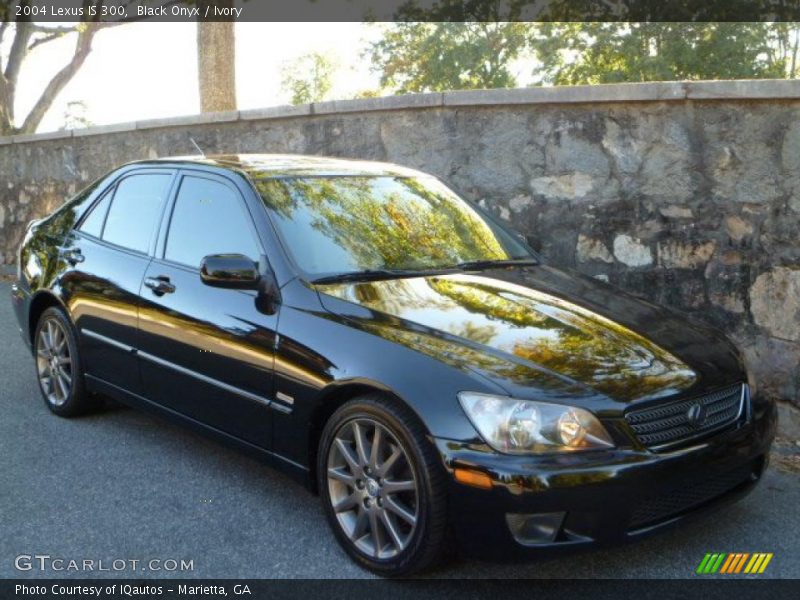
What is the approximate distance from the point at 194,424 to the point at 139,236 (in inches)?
46.6

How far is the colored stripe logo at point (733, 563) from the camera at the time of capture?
11.7 feet

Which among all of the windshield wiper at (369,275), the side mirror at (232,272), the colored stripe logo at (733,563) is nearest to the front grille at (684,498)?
the colored stripe logo at (733,563)

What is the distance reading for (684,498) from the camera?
3.36 metres

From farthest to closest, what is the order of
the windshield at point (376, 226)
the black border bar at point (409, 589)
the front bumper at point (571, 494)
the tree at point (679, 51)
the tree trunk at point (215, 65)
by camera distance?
the tree at point (679, 51), the tree trunk at point (215, 65), the windshield at point (376, 226), the black border bar at point (409, 589), the front bumper at point (571, 494)

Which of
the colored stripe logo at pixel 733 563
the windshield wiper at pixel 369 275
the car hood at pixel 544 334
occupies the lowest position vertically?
the colored stripe logo at pixel 733 563

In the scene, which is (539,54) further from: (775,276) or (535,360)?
(535,360)

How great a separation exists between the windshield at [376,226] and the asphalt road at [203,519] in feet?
3.71

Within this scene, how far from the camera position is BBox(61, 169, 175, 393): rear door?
486 centimetres

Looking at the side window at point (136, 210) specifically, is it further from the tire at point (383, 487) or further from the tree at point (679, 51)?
the tree at point (679, 51)

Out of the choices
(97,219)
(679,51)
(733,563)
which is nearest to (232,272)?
(97,219)

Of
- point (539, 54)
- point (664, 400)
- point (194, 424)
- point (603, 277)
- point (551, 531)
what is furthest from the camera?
point (539, 54)

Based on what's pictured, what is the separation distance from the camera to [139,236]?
5.02 metres

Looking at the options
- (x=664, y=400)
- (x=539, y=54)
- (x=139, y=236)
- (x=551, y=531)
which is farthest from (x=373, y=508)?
(x=539, y=54)

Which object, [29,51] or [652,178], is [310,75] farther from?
[652,178]
